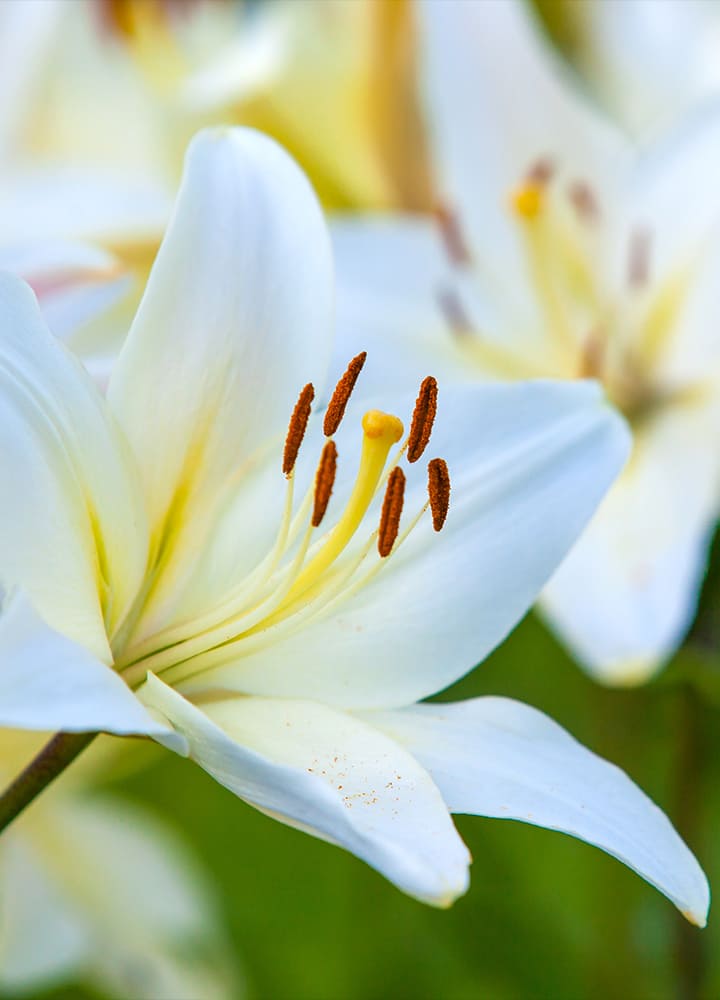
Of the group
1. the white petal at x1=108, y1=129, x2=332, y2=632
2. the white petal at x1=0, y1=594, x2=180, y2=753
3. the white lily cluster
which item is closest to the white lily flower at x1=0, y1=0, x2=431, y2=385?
the white lily cluster

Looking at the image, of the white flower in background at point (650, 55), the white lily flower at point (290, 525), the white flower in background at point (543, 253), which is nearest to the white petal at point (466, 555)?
the white lily flower at point (290, 525)

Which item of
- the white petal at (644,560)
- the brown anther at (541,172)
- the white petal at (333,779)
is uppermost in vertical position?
the brown anther at (541,172)

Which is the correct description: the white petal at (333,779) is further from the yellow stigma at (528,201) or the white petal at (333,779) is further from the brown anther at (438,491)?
the yellow stigma at (528,201)

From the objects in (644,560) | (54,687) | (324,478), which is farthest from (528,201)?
(54,687)

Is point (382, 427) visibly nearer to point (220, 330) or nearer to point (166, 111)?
point (220, 330)

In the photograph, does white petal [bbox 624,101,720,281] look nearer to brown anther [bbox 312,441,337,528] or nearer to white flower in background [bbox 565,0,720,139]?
white flower in background [bbox 565,0,720,139]
